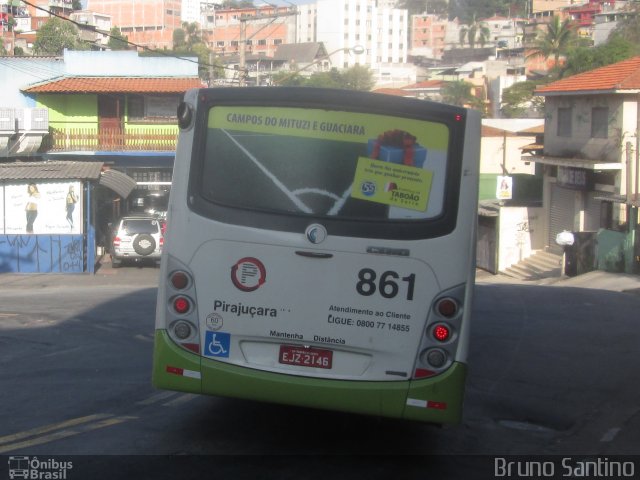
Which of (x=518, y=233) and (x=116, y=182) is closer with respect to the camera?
(x=116, y=182)

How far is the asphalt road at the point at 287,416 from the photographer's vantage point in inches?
271

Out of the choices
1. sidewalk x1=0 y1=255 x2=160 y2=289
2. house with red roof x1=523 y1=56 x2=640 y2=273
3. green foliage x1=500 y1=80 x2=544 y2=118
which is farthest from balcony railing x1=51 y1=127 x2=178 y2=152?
green foliage x1=500 y1=80 x2=544 y2=118

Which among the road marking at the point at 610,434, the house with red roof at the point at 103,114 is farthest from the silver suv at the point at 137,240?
the road marking at the point at 610,434

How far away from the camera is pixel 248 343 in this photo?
6.73m

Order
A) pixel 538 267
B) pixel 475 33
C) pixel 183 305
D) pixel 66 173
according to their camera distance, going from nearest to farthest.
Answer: pixel 183 305, pixel 66 173, pixel 538 267, pixel 475 33

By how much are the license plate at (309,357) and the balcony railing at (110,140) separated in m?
31.4

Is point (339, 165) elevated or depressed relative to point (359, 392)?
elevated

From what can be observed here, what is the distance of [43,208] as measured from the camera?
29422mm

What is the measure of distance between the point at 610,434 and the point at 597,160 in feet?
79.3

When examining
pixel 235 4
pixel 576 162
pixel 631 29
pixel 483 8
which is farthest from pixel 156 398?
pixel 483 8

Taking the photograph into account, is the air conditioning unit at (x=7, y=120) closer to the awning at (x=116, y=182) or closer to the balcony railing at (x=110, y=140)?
the balcony railing at (x=110, y=140)

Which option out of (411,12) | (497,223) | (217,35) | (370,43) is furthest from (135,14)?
(497,223)

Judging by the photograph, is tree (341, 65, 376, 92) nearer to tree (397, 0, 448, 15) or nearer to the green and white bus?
the green and white bus

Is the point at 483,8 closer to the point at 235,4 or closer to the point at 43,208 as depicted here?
the point at 235,4
